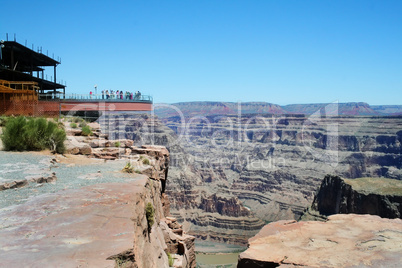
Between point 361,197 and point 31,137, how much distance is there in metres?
62.7

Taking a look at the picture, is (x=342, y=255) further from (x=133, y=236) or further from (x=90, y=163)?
(x=90, y=163)

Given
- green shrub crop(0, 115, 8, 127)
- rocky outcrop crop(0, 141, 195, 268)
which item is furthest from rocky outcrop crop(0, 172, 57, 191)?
green shrub crop(0, 115, 8, 127)

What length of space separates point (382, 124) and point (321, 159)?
29611mm

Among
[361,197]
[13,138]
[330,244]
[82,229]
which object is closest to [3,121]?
[13,138]

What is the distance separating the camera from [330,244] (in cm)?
1100

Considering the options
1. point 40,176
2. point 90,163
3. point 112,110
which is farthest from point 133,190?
point 112,110

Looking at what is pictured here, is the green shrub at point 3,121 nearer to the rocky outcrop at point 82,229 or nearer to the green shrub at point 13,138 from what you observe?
the green shrub at point 13,138

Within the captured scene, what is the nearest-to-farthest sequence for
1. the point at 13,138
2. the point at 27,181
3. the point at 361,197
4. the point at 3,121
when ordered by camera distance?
the point at 27,181 → the point at 13,138 → the point at 3,121 → the point at 361,197

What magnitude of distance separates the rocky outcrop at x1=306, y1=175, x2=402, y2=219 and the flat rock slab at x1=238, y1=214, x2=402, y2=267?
48.9 meters

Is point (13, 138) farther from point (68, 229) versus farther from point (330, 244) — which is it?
point (330, 244)

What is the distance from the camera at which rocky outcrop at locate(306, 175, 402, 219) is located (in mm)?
58438

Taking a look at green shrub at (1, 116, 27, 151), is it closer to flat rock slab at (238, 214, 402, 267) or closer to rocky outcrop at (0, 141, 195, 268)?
rocky outcrop at (0, 141, 195, 268)

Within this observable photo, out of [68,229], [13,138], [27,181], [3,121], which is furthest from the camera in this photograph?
[3,121]

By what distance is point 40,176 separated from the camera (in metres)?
9.32
